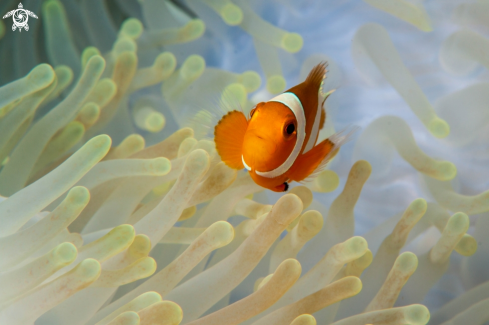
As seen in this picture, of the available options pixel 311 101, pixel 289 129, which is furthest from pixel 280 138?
pixel 311 101

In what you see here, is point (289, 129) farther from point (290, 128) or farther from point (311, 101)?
point (311, 101)

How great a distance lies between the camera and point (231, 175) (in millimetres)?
780

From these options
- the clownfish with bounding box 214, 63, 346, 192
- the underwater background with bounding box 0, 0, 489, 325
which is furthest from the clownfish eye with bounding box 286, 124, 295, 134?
the underwater background with bounding box 0, 0, 489, 325

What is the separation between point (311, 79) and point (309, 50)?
0.54 meters

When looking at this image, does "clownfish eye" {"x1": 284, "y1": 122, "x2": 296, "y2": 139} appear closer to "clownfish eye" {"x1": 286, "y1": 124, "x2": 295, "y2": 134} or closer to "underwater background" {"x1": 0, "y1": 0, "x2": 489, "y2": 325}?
"clownfish eye" {"x1": 286, "y1": 124, "x2": 295, "y2": 134}

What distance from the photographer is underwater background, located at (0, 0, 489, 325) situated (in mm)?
648

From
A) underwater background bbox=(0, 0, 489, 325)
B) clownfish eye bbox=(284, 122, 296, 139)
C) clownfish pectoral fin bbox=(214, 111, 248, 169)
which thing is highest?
clownfish eye bbox=(284, 122, 296, 139)

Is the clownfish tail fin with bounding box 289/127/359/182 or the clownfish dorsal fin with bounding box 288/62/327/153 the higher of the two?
the clownfish dorsal fin with bounding box 288/62/327/153

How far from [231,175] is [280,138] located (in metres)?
0.20

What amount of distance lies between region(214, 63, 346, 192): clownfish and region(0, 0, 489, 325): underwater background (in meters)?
0.04

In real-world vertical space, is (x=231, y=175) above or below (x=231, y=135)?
below

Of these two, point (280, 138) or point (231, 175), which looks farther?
point (231, 175)

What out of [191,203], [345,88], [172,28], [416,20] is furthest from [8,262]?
[416,20]

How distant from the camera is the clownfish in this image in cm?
59
